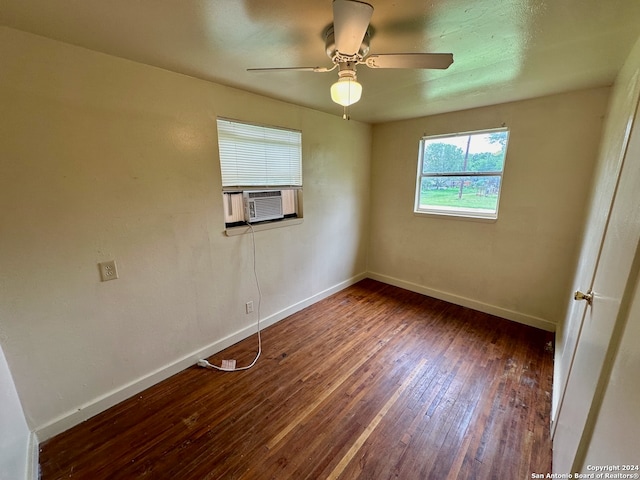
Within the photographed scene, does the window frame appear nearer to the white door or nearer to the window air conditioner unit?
the window air conditioner unit

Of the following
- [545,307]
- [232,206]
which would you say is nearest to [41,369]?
[232,206]

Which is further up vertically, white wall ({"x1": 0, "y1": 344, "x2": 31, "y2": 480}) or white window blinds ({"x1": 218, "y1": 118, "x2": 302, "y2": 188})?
white window blinds ({"x1": 218, "y1": 118, "x2": 302, "y2": 188})

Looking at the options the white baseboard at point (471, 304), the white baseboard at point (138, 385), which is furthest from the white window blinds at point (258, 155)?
the white baseboard at point (471, 304)

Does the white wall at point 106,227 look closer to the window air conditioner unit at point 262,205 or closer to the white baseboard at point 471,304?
the window air conditioner unit at point 262,205

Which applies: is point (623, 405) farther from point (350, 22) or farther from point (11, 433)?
point (11, 433)

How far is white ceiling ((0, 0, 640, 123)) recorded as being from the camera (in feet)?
3.61

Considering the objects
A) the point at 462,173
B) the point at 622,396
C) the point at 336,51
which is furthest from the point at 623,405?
the point at 462,173

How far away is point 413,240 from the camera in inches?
138

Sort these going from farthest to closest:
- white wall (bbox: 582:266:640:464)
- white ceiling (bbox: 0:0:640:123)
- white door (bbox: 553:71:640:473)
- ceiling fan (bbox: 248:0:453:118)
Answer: white ceiling (bbox: 0:0:640:123), ceiling fan (bbox: 248:0:453:118), white door (bbox: 553:71:640:473), white wall (bbox: 582:266:640:464)

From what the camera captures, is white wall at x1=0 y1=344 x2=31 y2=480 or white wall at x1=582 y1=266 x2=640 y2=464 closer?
white wall at x1=582 y1=266 x2=640 y2=464

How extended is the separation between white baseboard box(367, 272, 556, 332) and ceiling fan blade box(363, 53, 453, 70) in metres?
2.75

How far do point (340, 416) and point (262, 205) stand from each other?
5.96 feet

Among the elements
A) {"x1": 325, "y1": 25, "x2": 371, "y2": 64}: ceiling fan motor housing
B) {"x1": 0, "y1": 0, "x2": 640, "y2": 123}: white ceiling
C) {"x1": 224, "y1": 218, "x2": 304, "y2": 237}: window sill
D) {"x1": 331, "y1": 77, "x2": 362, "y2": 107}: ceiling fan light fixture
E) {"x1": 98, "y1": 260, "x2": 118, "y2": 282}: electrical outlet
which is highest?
{"x1": 0, "y1": 0, "x2": 640, "y2": 123}: white ceiling

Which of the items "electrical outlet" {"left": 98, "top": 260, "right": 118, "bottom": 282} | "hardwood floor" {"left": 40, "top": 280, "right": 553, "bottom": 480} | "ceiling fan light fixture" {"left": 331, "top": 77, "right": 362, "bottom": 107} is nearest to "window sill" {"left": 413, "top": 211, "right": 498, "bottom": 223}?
"hardwood floor" {"left": 40, "top": 280, "right": 553, "bottom": 480}
